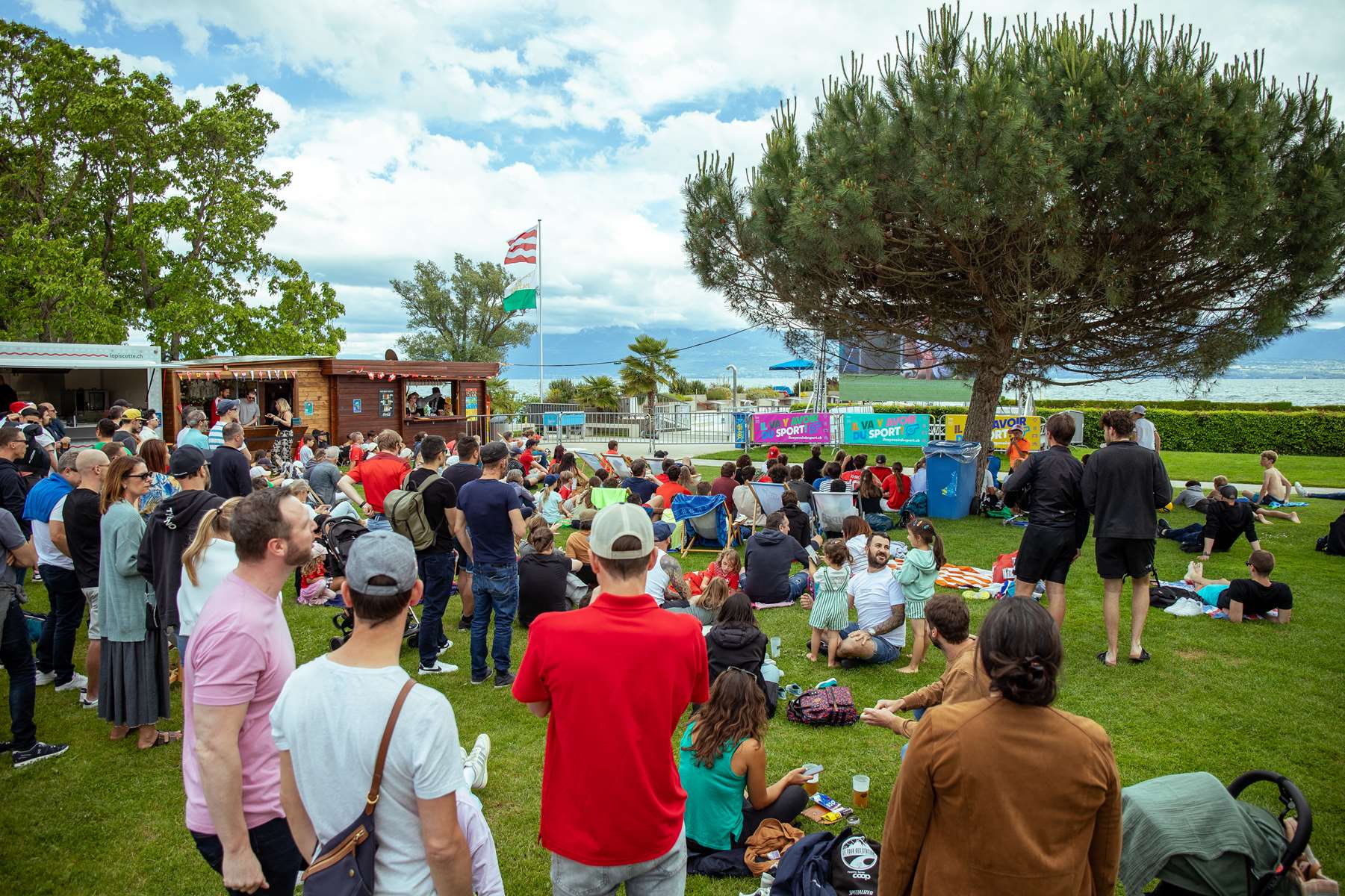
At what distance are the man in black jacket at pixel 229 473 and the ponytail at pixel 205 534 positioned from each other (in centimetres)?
318

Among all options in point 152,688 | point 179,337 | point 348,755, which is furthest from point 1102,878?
point 179,337

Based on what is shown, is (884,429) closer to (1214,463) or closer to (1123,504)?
→ (1214,463)

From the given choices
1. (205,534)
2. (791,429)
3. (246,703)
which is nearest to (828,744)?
(246,703)

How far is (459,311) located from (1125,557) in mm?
49667

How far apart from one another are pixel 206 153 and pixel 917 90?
2391 centimetres

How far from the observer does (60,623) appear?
532cm

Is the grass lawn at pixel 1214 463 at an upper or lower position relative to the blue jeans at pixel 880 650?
upper

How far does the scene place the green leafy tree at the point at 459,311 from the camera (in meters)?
49.9

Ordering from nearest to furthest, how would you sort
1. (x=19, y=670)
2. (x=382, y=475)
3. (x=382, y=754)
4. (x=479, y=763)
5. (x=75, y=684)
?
(x=382, y=754), (x=479, y=763), (x=19, y=670), (x=75, y=684), (x=382, y=475)

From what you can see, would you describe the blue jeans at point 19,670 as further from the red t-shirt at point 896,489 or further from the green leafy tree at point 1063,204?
the red t-shirt at point 896,489

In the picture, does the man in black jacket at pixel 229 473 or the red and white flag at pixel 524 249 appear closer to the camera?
the man in black jacket at pixel 229 473

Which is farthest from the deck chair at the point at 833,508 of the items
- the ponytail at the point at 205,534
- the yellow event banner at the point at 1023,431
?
the yellow event banner at the point at 1023,431

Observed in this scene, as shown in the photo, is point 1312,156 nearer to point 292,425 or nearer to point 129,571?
point 129,571

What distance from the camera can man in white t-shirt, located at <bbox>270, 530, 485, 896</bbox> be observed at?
1.67 meters
